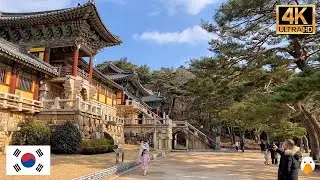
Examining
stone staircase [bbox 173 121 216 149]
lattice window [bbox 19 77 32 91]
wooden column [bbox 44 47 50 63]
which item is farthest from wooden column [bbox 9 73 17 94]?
stone staircase [bbox 173 121 216 149]

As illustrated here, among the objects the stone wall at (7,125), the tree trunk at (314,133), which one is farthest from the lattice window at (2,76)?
the tree trunk at (314,133)

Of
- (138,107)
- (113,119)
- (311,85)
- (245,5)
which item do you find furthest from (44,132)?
(138,107)

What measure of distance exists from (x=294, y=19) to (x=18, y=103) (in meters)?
17.0

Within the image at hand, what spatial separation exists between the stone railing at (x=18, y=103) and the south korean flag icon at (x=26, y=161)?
14.3 m

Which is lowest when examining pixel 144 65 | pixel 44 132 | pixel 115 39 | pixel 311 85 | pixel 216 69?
pixel 44 132

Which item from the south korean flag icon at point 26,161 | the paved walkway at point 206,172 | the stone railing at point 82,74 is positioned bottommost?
the paved walkway at point 206,172

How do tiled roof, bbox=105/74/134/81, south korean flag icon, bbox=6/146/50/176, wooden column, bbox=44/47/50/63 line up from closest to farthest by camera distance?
south korean flag icon, bbox=6/146/50/176 < wooden column, bbox=44/47/50/63 < tiled roof, bbox=105/74/134/81

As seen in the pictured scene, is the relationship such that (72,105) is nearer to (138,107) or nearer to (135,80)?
(138,107)

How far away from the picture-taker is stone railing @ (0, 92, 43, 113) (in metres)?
20.4

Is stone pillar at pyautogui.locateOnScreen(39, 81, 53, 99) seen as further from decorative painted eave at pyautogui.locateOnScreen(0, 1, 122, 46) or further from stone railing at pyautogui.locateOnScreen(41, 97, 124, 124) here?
decorative painted eave at pyautogui.locateOnScreen(0, 1, 122, 46)

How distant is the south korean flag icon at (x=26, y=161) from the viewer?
7.15 meters

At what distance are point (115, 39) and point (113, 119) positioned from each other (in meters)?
8.07

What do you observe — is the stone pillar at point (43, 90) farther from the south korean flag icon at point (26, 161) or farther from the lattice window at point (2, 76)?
the south korean flag icon at point (26, 161)

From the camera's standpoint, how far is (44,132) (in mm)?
21375
